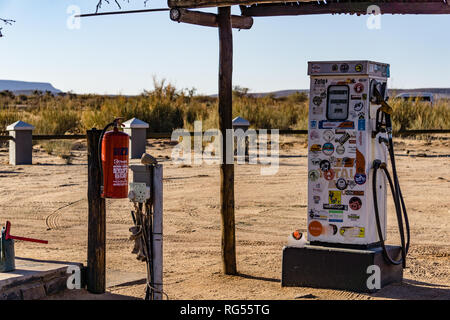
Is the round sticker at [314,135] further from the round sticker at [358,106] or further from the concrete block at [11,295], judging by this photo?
the concrete block at [11,295]

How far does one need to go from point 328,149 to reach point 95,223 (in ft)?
7.83

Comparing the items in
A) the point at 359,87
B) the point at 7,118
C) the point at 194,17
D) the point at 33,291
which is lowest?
the point at 33,291

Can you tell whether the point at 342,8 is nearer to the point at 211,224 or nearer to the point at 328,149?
the point at 328,149

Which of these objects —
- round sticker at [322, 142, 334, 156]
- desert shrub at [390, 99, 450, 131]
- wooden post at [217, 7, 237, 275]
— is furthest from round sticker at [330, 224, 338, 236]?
desert shrub at [390, 99, 450, 131]

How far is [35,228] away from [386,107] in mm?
5556

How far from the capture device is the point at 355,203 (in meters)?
7.13

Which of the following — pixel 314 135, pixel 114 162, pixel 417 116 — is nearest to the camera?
pixel 114 162

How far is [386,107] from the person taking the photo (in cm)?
711

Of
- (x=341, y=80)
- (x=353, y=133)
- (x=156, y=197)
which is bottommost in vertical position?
(x=156, y=197)

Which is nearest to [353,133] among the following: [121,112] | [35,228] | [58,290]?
[58,290]

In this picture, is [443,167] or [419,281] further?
[443,167]

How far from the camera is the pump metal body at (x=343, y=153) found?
23.2 feet

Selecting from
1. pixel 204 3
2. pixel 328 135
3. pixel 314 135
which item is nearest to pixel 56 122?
pixel 204 3
